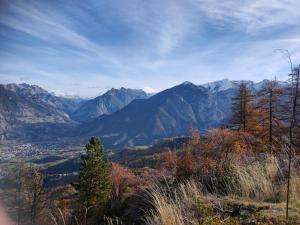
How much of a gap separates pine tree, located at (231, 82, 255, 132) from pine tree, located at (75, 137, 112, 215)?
1842cm

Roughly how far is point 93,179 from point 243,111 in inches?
841

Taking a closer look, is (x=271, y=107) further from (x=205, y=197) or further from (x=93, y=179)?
(x=205, y=197)

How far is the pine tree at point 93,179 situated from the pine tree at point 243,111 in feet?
60.4

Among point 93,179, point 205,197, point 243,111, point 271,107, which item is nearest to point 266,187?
point 205,197

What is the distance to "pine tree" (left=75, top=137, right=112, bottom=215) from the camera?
40.2 meters

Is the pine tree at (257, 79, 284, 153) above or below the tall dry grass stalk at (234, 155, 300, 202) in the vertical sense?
above

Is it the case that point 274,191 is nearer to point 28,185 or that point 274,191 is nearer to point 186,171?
point 186,171

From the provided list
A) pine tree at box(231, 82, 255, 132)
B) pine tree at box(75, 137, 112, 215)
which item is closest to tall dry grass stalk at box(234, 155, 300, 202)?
pine tree at box(231, 82, 255, 132)

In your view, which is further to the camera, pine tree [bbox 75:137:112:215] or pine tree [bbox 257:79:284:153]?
pine tree [bbox 75:137:112:215]

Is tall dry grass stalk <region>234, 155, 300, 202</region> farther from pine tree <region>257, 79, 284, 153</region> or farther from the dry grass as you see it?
pine tree <region>257, 79, 284, 153</region>

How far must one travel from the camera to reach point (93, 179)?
4131 cm

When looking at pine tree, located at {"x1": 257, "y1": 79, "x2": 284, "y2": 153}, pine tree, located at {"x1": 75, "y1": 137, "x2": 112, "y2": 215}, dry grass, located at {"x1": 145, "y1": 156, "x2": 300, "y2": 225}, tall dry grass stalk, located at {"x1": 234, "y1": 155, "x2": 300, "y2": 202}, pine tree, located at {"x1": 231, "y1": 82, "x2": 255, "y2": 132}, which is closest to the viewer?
dry grass, located at {"x1": 145, "y1": 156, "x2": 300, "y2": 225}

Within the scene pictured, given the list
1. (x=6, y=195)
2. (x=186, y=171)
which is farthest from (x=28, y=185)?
(x=6, y=195)

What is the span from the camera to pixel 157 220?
5.86 m
